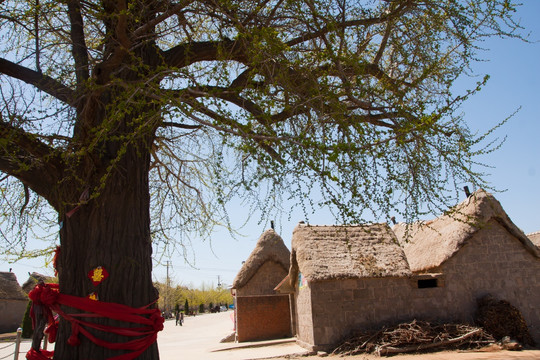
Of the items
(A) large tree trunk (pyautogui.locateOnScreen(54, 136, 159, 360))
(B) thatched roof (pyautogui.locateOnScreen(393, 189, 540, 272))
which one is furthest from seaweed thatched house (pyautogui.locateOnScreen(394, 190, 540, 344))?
(A) large tree trunk (pyautogui.locateOnScreen(54, 136, 159, 360))

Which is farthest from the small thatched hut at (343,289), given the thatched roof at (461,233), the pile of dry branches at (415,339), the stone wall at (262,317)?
the stone wall at (262,317)

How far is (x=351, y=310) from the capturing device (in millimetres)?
12344

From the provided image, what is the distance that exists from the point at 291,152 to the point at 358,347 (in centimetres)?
889

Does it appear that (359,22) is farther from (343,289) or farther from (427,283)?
(427,283)

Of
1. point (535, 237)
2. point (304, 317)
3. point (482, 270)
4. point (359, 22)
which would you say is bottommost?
point (304, 317)

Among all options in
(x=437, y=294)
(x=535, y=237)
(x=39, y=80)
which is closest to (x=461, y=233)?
(x=437, y=294)

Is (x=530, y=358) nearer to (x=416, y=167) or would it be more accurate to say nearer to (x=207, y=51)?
(x=416, y=167)

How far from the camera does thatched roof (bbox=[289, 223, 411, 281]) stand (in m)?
12.5

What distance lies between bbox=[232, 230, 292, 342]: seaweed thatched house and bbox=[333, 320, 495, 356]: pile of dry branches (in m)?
6.08

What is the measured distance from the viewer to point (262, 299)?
57.7 feet

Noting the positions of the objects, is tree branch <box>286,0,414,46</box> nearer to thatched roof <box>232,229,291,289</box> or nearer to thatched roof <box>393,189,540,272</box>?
thatched roof <box>393,189,540,272</box>

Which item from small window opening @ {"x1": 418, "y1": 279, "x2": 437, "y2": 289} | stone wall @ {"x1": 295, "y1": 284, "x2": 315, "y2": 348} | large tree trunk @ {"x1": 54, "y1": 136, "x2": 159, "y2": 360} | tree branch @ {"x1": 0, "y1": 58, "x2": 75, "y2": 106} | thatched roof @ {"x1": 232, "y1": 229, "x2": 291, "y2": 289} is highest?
tree branch @ {"x1": 0, "y1": 58, "x2": 75, "y2": 106}

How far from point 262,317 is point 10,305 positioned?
27903mm

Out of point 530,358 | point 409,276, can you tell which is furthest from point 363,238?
point 530,358
